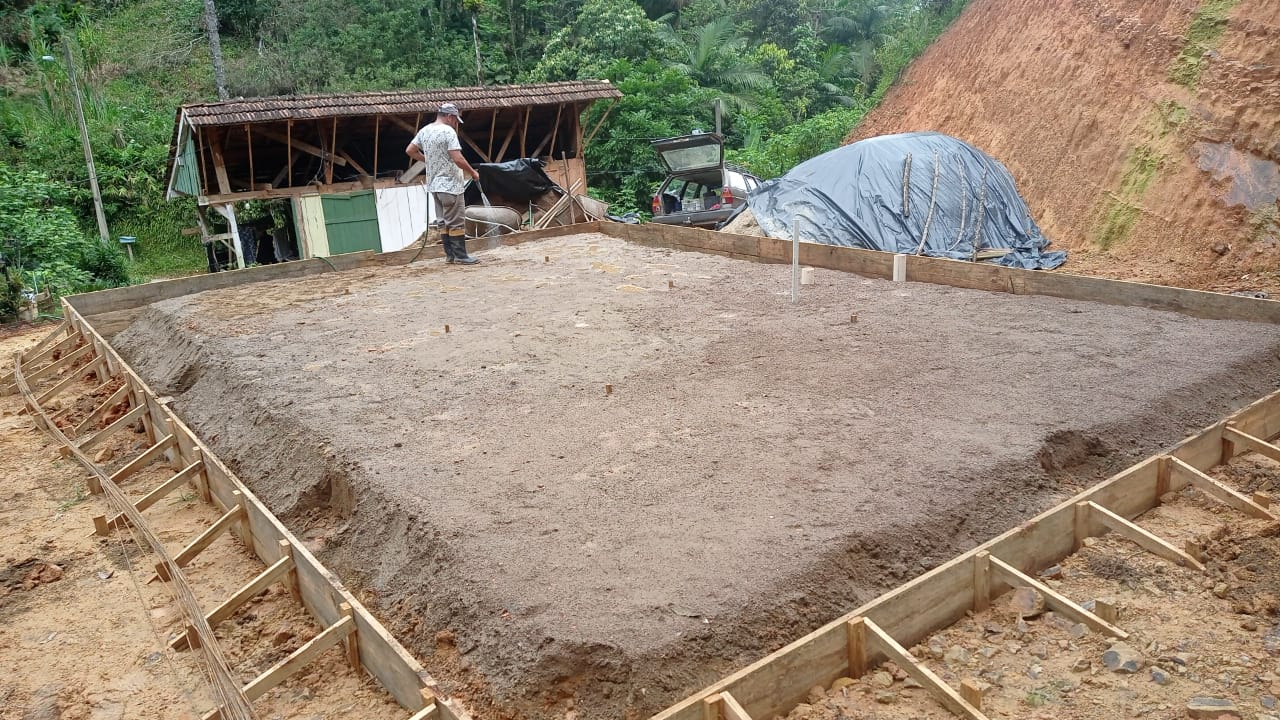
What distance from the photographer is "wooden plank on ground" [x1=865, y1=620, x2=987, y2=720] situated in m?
3.03

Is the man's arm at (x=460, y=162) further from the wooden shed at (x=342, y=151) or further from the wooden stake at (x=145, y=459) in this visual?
the wooden stake at (x=145, y=459)

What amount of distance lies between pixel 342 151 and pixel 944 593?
14364mm

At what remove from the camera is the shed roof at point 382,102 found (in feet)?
45.0

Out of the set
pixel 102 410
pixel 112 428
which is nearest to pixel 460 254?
pixel 102 410

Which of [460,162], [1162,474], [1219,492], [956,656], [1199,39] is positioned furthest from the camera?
[1199,39]

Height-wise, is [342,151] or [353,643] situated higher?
[342,151]

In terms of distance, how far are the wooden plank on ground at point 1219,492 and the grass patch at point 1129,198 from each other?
7.57 metres

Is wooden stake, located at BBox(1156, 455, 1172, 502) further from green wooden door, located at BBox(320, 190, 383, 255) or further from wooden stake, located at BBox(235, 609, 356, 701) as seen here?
green wooden door, located at BBox(320, 190, 383, 255)

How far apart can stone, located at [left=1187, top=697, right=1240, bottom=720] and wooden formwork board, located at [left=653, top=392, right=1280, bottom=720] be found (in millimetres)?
811

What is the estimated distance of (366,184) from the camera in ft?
51.8

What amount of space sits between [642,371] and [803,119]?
1989 centimetres

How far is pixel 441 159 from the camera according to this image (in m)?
10.3

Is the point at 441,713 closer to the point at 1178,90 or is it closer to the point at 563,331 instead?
the point at 563,331

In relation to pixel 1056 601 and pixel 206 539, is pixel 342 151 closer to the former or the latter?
pixel 206 539
